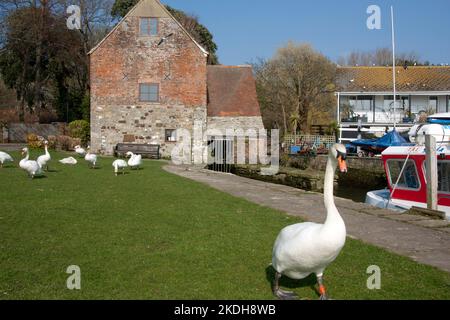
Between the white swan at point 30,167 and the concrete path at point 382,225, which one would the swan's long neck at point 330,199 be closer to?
the concrete path at point 382,225

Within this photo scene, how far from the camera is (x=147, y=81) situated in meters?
34.5

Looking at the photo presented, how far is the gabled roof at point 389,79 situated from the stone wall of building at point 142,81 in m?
19.6

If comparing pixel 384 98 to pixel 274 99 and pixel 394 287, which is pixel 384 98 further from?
pixel 394 287

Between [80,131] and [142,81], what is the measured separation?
761 cm

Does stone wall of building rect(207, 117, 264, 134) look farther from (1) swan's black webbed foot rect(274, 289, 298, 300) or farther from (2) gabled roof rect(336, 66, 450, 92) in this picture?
(1) swan's black webbed foot rect(274, 289, 298, 300)

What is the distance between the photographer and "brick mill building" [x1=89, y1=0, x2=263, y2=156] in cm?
3416

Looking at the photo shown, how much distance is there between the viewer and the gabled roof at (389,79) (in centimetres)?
4678

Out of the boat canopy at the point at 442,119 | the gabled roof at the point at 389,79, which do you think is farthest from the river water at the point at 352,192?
the gabled roof at the point at 389,79

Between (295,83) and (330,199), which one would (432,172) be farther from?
(295,83)

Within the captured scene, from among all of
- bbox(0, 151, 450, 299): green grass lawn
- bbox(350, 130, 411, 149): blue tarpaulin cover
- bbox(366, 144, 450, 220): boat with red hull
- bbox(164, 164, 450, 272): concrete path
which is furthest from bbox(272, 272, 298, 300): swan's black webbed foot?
bbox(350, 130, 411, 149): blue tarpaulin cover

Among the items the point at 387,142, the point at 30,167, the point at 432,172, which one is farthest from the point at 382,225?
the point at 387,142

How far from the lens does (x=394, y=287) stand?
20.9 ft
